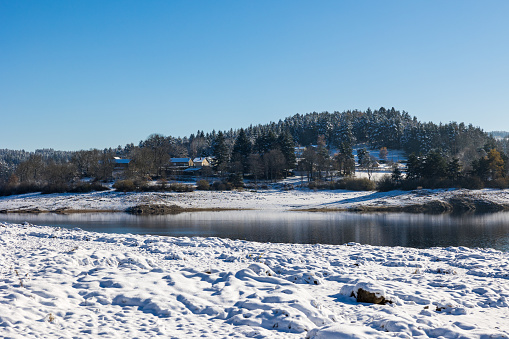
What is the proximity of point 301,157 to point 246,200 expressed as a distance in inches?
1821

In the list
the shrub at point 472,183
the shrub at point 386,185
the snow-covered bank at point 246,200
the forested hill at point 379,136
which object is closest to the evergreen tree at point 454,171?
the shrub at point 472,183

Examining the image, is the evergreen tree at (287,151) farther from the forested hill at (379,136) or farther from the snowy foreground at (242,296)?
the snowy foreground at (242,296)

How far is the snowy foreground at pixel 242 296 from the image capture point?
7.33m

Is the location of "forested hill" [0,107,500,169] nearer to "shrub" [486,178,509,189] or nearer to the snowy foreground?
"shrub" [486,178,509,189]

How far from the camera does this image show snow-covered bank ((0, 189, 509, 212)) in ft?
187

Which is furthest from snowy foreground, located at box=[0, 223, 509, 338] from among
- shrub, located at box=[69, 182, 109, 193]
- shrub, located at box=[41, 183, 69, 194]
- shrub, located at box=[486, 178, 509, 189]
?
shrub, located at box=[41, 183, 69, 194]

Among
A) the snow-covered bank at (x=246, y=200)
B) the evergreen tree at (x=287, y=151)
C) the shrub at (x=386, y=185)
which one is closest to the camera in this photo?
the snow-covered bank at (x=246, y=200)

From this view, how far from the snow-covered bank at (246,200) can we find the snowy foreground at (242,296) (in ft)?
142

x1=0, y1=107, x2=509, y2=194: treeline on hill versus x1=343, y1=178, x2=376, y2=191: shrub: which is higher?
x1=0, y1=107, x2=509, y2=194: treeline on hill

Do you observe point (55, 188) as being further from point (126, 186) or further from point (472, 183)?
point (472, 183)

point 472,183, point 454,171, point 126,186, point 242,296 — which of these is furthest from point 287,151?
point 242,296

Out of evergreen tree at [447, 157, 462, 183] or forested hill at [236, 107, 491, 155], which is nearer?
evergreen tree at [447, 157, 462, 183]

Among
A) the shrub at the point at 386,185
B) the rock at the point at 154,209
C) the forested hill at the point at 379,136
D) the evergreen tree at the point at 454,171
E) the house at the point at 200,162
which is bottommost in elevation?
the rock at the point at 154,209

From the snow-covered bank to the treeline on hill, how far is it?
5811mm
